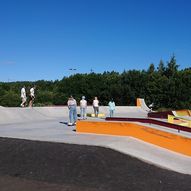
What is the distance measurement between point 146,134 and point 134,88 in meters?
43.6

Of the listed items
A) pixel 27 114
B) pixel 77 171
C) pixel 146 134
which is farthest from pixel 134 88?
pixel 77 171

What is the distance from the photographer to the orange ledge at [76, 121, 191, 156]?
1148 centimetres

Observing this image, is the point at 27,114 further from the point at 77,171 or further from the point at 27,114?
the point at 77,171

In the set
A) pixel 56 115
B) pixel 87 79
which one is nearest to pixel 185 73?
pixel 87 79

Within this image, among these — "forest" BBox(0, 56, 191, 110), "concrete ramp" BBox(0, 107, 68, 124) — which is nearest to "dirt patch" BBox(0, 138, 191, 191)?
A: "concrete ramp" BBox(0, 107, 68, 124)

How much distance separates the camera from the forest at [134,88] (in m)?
49.3

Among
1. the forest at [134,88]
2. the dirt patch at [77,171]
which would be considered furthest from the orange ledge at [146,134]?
the forest at [134,88]

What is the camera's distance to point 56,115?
2589cm

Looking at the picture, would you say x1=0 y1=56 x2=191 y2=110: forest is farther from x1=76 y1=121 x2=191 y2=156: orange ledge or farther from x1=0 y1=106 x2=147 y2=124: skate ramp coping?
x1=76 y1=121 x2=191 y2=156: orange ledge

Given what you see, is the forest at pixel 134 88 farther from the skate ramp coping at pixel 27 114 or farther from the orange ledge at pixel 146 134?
the orange ledge at pixel 146 134

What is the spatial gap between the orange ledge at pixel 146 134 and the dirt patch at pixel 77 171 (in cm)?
209

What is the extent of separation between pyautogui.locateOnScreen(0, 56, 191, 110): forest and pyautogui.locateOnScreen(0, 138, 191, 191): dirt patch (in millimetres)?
30461

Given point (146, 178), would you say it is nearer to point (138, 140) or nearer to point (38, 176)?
point (38, 176)

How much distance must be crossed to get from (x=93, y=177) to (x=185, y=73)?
44.5m
